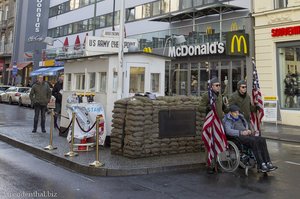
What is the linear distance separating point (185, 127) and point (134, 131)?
156 centimetres

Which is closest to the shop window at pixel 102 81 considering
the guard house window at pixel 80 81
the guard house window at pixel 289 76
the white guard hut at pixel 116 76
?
the white guard hut at pixel 116 76

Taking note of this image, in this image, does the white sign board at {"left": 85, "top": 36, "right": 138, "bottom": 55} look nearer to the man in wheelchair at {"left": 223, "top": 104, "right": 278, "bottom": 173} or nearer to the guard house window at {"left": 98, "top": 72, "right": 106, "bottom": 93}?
the guard house window at {"left": 98, "top": 72, "right": 106, "bottom": 93}

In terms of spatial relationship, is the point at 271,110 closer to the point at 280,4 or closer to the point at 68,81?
the point at 280,4

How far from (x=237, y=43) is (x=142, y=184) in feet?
51.0

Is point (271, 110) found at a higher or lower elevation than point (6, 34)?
lower

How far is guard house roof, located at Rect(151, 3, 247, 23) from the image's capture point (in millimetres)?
21812

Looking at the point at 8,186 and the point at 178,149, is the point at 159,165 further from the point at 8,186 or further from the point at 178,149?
the point at 8,186

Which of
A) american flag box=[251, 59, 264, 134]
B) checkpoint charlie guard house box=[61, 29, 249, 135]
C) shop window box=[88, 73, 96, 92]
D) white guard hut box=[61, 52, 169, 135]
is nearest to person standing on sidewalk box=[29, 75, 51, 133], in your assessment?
→ checkpoint charlie guard house box=[61, 29, 249, 135]

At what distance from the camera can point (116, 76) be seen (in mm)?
9641

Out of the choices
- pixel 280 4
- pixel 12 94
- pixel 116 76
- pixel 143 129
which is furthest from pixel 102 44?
pixel 12 94

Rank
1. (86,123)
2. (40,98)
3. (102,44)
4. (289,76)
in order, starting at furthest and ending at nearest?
1. (289,76)
2. (40,98)
3. (102,44)
4. (86,123)

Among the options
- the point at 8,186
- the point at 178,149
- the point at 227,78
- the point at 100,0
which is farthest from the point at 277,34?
the point at 100,0

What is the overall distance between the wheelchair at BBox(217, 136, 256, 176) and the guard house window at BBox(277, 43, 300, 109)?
12118 mm

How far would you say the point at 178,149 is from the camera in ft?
28.9
